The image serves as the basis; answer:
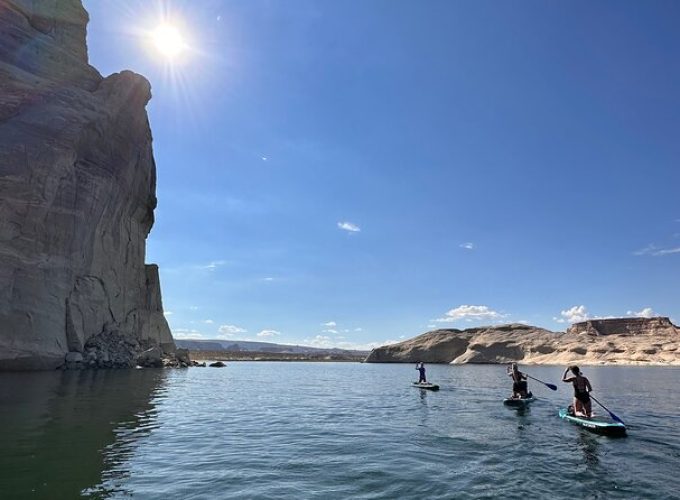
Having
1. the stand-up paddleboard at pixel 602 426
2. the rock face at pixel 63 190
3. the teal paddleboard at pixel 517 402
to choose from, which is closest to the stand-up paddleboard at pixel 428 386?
the teal paddleboard at pixel 517 402

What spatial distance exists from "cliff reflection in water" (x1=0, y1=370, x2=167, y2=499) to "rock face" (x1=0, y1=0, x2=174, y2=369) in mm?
20345

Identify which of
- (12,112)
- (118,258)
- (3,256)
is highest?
(12,112)

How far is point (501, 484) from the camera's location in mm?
11781

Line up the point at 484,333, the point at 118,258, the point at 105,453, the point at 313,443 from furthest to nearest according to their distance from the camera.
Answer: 1. the point at 484,333
2. the point at 118,258
3. the point at 313,443
4. the point at 105,453

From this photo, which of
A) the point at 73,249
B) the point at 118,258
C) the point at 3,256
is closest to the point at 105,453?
the point at 3,256

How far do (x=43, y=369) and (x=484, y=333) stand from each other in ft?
394

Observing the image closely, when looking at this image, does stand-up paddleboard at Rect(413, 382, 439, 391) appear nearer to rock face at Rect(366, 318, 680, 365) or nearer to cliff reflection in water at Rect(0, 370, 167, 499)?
cliff reflection in water at Rect(0, 370, 167, 499)

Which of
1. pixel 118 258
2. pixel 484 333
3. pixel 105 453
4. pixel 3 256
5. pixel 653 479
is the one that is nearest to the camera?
pixel 653 479

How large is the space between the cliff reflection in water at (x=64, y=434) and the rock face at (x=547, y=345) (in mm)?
112149

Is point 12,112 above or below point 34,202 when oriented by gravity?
above

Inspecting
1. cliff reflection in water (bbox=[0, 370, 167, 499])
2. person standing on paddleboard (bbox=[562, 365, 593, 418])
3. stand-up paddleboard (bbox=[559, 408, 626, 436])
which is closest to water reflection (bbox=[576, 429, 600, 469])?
stand-up paddleboard (bbox=[559, 408, 626, 436])

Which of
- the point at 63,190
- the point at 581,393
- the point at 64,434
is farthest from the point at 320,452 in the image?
the point at 63,190

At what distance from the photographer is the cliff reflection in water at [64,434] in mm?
11094

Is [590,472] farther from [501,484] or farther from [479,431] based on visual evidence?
[479,431]
